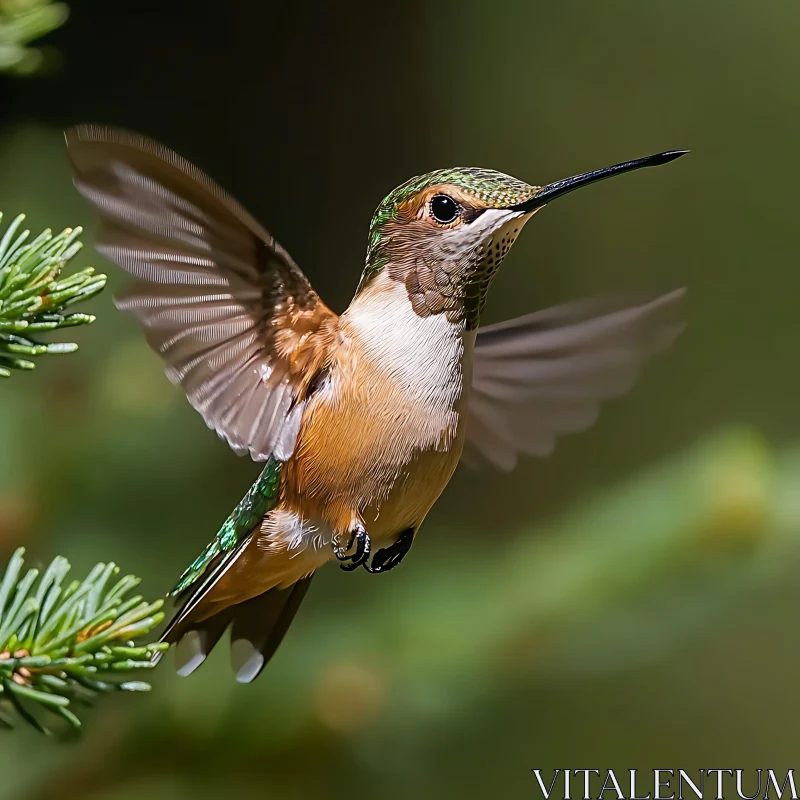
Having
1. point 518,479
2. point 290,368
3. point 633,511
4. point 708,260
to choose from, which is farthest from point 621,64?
point 290,368

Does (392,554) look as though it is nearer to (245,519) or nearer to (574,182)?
(245,519)

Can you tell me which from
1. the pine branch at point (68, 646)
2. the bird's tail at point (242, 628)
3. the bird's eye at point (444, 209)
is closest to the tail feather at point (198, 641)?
the bird's tail at point (242, 628)

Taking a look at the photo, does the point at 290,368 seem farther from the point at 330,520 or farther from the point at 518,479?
the point at 518,479

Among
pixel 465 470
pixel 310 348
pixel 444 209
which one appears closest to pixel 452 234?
pixel 444 209

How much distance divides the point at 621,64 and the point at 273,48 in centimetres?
77

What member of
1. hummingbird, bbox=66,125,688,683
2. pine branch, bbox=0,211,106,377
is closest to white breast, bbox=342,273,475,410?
hummingbird, bbox=66,125,688,683

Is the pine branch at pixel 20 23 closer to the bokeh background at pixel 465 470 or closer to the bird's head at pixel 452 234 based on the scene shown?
the bokeh background at pixel 465 470

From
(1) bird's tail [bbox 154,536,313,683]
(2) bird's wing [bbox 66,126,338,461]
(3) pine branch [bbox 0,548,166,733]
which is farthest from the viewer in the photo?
(1) bird's tail [bbox 154,536,313,683]

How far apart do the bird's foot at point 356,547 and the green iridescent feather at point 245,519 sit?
0.22ft

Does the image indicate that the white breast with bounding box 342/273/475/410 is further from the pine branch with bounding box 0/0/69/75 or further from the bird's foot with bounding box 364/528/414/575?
the pine branch with bounding box 0/0/69/75

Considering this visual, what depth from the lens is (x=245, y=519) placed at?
27.5 inches

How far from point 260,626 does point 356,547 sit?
0.54ft

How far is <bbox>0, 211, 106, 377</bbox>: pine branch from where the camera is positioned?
415 millimetres

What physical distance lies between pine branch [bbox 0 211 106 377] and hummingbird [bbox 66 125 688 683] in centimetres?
8
